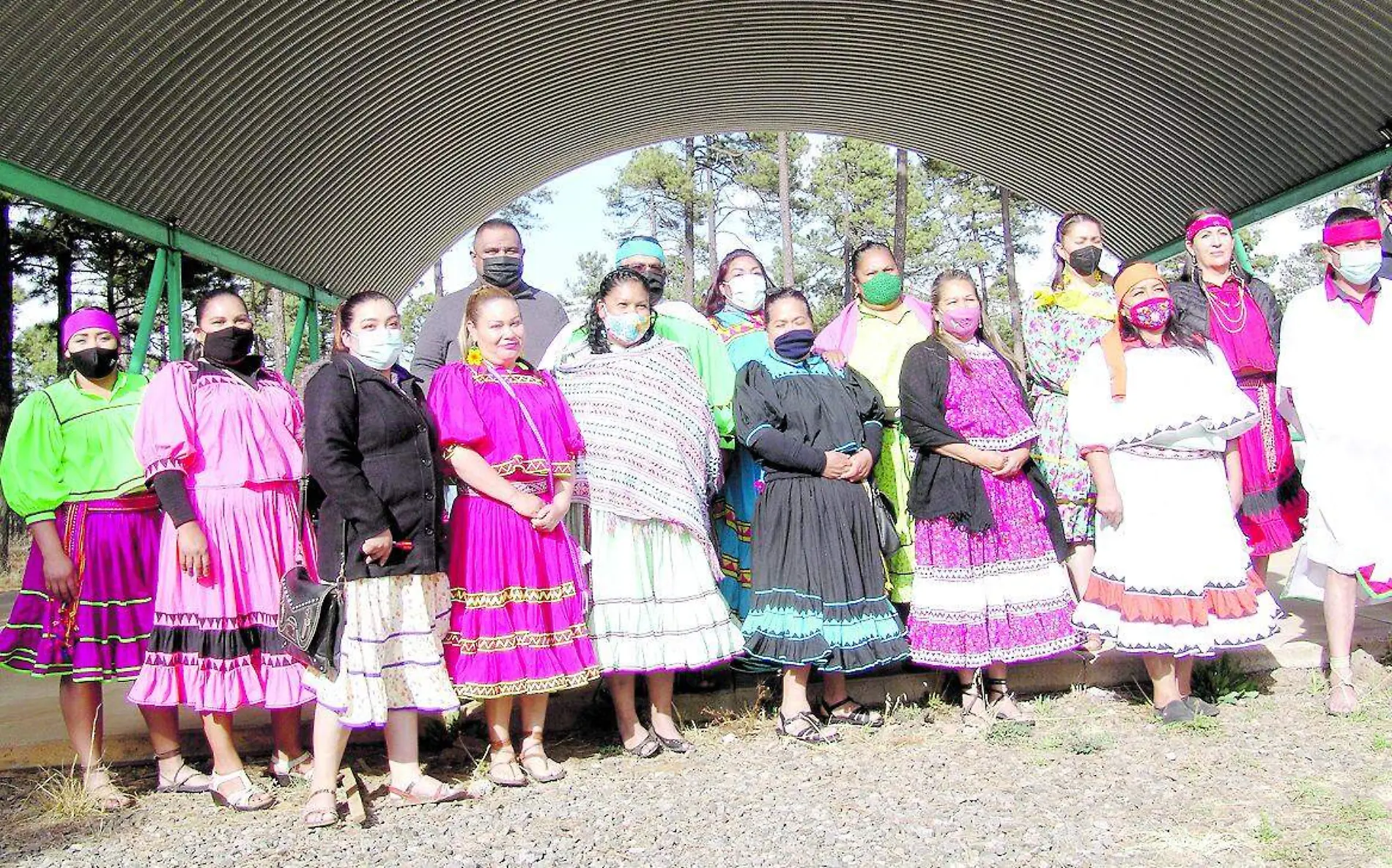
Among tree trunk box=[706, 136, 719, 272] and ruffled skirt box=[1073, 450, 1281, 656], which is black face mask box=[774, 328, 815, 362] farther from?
tree trunk box=[706, 136, 719, 272]

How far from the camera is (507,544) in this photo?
414cm

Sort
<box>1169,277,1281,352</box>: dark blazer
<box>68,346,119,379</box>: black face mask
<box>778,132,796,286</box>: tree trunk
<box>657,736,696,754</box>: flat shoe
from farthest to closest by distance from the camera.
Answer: <box>778,132,796,286</box>: tree trunk < <box>1169,277,1281,352</box>: dark blazer < <box>657,736,696,754</box>: flat shoe < <box>68,346,119,379</box>: black face mask

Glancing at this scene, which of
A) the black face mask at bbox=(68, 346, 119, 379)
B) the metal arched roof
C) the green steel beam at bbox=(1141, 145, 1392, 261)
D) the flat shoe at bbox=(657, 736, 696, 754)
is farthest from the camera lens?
the green steel beam at bbox=(1141, 145, 1392, 261)

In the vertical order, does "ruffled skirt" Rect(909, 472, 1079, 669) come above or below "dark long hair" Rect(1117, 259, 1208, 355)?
below

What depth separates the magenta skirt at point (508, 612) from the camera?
4047 millimetres

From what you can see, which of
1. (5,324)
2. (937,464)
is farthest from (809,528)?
(5,324)

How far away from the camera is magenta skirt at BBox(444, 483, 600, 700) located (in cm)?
405

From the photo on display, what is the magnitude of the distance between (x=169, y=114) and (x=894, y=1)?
6.75m

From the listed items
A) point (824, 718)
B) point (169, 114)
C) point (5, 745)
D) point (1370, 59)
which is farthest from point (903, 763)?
point (169, 114)

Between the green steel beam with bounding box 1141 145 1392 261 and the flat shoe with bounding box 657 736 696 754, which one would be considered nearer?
the flat shoe with bounding box 657 736 696 754

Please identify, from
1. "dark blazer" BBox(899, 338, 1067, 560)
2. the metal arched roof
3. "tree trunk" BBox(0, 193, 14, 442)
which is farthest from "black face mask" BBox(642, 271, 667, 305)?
"tree trunk" BBox(0, 193, 14, 442)

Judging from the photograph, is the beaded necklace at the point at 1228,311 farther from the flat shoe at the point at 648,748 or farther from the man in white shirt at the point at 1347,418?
the flat shoe at the point at 648,748

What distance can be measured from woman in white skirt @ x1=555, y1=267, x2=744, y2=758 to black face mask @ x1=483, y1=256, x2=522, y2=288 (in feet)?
1.95

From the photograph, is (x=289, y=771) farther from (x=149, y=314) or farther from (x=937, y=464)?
(x=149, y=314)
